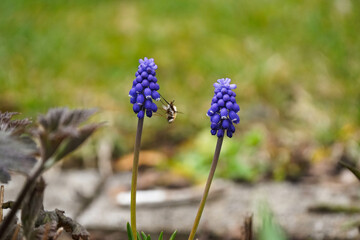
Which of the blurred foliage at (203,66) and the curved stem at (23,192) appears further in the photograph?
the blurred foliage at (203,66)

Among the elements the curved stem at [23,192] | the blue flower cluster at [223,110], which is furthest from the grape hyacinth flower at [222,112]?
the curved stem at [23,192]

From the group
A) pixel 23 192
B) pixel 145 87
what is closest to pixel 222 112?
pixel 145 87

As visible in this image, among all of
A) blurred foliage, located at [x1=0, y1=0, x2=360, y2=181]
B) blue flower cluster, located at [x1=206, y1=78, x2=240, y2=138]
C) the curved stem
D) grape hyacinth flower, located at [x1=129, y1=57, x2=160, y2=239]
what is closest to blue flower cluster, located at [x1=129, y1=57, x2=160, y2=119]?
grape hyacinth flower, located at [x1=129, y1=57, x2=160, y2=239]

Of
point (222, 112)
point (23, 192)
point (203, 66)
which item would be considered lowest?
point (23, 192)

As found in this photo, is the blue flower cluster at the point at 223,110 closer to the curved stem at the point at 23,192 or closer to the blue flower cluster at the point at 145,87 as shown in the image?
the blue flower cluster at the point at 145,87

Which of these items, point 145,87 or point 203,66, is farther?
point 203,66

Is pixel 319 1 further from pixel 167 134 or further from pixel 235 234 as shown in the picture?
pixel 235 234

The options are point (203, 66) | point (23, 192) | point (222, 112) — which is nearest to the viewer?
point (23, 192)

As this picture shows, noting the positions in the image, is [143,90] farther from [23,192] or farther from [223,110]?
[23,192]
